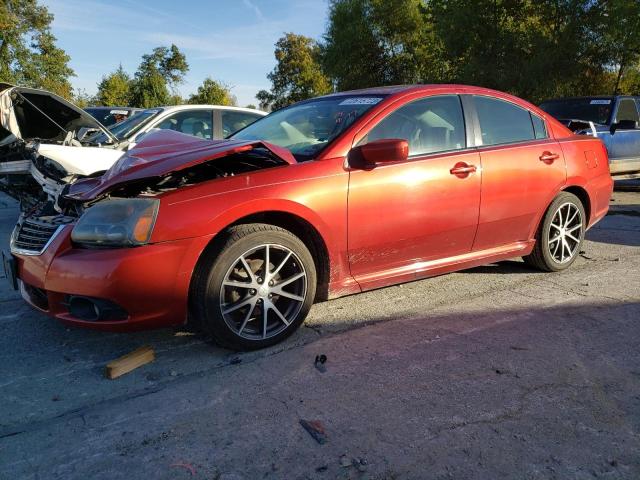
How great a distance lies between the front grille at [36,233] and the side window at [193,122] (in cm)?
424

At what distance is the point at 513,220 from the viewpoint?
13.7ft

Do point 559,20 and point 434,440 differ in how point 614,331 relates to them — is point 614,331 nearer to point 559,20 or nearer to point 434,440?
point 434,440

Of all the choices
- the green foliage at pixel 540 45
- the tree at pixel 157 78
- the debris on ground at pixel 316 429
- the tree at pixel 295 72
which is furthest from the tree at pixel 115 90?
the debris on ground at pixel 316 429

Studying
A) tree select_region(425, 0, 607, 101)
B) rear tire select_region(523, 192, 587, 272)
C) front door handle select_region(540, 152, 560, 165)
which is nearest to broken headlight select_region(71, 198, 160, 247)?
front door handle select_region(540, 152, 560, 165)

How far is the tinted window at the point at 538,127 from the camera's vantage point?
14.6 ft

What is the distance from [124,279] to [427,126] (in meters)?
2.37

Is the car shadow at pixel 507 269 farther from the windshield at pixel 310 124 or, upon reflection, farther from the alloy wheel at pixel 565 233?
the windshield at pixel 310 124

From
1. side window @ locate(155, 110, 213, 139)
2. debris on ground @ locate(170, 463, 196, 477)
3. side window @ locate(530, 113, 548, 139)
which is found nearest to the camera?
debris on ground @ locate(170, 463, 196, 477)

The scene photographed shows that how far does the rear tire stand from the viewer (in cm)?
448

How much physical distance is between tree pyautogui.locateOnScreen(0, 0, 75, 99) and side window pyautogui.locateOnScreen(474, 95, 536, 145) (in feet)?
114

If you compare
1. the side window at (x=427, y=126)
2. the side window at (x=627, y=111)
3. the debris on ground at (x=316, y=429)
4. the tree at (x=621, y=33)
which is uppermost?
the tree at (x=621, y=33)

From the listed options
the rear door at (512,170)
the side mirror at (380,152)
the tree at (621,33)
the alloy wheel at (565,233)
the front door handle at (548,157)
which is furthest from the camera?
the tree at (621,33)

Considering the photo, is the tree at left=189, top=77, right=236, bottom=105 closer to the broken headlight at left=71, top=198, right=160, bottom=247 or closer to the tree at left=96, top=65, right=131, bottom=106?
the tree at left=96, top=65, right=131, bottom=106

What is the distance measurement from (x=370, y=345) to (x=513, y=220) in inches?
71.5
